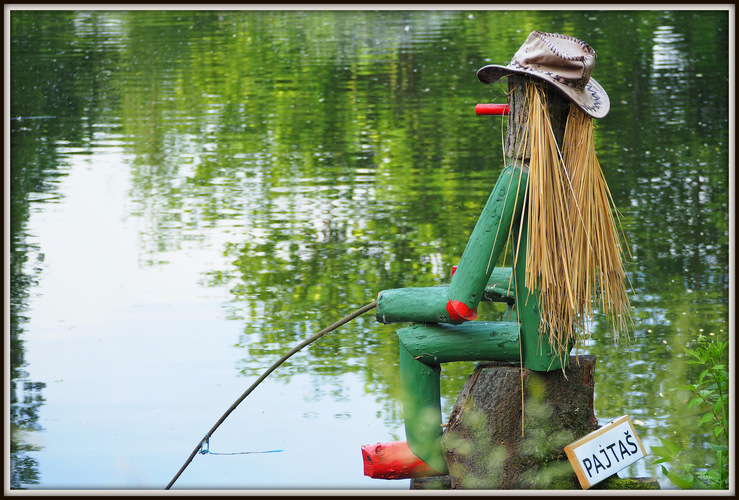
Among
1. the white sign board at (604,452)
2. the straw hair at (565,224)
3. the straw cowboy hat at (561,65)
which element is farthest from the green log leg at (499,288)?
the straw cowboy hat at (561,65)

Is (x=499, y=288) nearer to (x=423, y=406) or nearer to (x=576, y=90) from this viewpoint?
(x=423, y=406)

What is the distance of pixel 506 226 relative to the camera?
2.94 meters

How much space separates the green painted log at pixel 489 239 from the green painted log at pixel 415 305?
0.06m

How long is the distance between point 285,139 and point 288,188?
1.57m

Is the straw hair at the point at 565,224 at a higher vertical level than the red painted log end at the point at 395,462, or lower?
higher

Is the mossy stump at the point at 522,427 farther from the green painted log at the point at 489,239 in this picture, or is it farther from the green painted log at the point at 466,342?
the green painted log at the point at 489,239

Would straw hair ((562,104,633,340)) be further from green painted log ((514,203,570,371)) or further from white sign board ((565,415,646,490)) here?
white sign board ((565,415,646,490))

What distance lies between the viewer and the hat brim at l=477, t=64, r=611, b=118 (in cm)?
286

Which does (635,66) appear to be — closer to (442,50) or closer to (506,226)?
(442,50)

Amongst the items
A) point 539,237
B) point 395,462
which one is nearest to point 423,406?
point 395,462

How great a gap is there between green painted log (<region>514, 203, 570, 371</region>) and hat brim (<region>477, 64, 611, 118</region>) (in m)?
0.40

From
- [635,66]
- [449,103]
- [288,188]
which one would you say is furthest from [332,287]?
[635,66]

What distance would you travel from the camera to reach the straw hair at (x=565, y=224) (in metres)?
2.90

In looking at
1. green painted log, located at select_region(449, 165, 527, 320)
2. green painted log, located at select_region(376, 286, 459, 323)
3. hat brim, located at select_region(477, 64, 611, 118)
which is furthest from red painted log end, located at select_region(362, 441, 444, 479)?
hat brim, located at select_region(477, 64, 611, 118)
